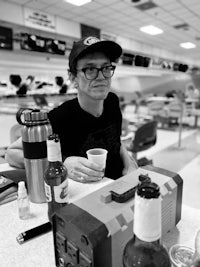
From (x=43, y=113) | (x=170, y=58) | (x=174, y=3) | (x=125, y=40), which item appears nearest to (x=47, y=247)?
(x=43, y=113)

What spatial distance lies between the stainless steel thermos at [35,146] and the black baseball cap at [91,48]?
1.53 ft

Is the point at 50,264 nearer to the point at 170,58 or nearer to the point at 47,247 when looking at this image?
the point at 47,247

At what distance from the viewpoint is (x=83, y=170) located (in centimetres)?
99

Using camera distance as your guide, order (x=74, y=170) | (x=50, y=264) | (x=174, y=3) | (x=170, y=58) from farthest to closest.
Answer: (x=170, y=58), (x=174, y=3), (x=74, y=170), (x=50, y=264)

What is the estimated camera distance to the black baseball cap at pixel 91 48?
115cm

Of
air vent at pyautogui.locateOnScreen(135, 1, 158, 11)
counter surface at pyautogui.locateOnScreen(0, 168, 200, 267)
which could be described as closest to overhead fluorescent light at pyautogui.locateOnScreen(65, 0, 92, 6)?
air vent at pyautogui.locateOnScreen(135, 1, 158, 11)

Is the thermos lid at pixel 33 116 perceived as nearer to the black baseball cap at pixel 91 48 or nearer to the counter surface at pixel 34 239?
the counter surface at pixel 34 239

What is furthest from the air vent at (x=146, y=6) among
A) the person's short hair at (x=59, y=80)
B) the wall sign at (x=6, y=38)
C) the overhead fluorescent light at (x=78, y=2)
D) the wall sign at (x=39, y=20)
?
the person's short hair at (x=59, y=80)

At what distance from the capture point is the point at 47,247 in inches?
26.9

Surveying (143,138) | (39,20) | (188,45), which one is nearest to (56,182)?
(143,138)

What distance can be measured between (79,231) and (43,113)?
540mm

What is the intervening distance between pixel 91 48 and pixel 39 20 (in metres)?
5.62

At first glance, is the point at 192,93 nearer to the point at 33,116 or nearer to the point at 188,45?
the point at 188,45

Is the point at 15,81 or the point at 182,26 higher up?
the point at 182,26
